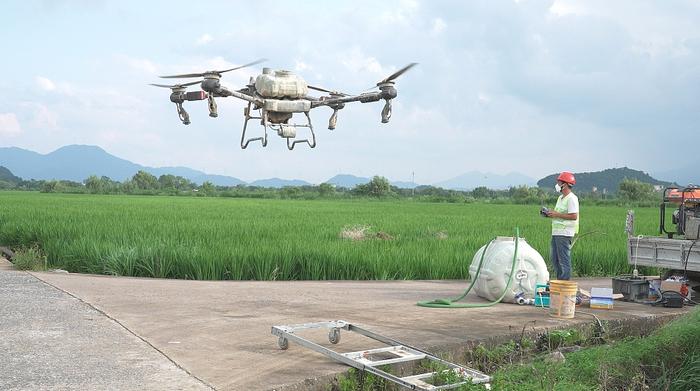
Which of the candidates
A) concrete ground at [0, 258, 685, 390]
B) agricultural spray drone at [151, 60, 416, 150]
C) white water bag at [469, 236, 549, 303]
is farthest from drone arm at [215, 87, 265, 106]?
white water bag at [469, 236, 549, 303]

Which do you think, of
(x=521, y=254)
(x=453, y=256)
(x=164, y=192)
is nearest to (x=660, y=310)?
(x=521, y=254)

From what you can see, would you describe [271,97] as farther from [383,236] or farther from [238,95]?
[383,236]

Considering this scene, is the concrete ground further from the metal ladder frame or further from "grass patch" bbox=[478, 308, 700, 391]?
"grass patch" bbox=[478, 308, 700, 391]

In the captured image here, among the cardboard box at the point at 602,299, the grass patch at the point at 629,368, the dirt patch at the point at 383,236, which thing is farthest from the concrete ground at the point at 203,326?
the dirt patch at the point at 383,236

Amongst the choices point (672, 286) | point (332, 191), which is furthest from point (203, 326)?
point (332, 191)

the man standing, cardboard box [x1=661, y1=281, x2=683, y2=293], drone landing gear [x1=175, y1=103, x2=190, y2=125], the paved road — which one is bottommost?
the paved road

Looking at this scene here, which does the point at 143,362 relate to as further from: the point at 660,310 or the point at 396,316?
the point at 660,310
